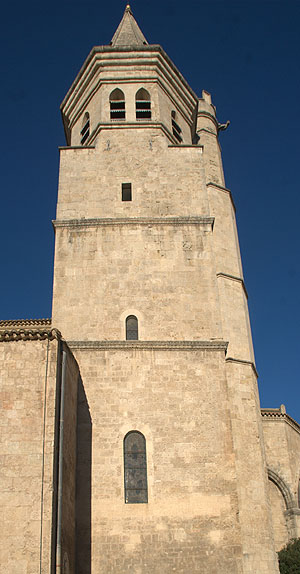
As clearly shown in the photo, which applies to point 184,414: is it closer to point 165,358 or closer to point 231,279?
point 165,358

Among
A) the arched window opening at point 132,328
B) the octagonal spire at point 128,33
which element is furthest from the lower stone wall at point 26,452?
the octagonal spire at point 128,33

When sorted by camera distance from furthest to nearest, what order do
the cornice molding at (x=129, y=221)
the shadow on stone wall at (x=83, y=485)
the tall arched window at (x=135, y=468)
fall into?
the cornice molding at (x=129, y=221), the tall arched window at (x=135, y=468), the shadow on stone wall at (x=83, y=485)

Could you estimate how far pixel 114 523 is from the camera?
1257 cm

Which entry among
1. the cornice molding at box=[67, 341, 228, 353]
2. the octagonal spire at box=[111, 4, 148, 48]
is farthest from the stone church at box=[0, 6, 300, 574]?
the octagonal spire at box=[111, 4, 148, 48]

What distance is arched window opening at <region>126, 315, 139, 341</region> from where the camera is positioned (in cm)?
1467

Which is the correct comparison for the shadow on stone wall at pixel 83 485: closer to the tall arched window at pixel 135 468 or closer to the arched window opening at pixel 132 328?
the tall arched window at pixel 135 468

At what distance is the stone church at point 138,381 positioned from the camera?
11.5m

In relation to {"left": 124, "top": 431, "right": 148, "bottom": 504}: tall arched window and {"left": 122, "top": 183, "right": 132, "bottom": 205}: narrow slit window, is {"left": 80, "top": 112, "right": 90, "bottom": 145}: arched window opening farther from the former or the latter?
{"left": 124, "top": 431, "right": 148, "bottom": 504}: tall arched window

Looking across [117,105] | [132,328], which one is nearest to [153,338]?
[132,328]

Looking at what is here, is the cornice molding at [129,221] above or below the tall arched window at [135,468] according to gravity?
above

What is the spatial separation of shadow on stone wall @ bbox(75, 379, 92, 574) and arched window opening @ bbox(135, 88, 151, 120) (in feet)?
28.2

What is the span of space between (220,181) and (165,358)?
779cm

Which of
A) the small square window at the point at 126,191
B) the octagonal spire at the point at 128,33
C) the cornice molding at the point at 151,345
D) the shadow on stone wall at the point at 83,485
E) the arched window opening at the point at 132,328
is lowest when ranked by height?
the shadow on stone wall at the point at 83,485

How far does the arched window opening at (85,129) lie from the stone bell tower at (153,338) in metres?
0.06
